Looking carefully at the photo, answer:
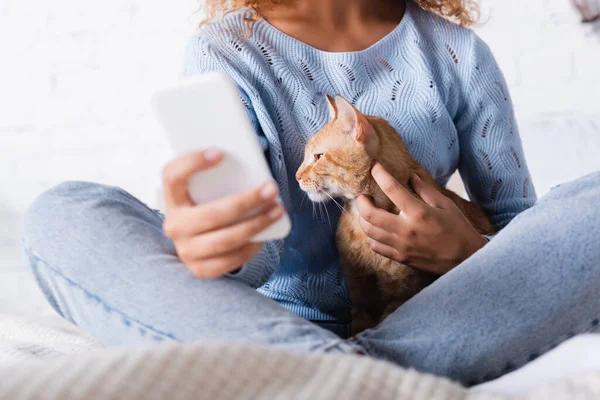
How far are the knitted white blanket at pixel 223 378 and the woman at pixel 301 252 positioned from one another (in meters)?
0.16

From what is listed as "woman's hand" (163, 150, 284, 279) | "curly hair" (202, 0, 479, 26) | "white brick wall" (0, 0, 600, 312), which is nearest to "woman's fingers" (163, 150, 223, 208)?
"woman's hand" (163, 150, 284, 279)

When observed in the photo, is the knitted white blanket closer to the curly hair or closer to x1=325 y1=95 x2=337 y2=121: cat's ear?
x1=325 y1=95 x2=337 y2=121: cat's ear

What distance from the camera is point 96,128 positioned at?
1849 mm

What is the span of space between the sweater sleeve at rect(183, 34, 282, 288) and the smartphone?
0.13 meters

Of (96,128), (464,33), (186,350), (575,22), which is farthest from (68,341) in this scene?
(575,22)

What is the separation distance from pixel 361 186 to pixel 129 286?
419 mm

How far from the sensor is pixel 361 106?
106cm

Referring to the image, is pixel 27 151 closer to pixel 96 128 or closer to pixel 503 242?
pixel 96 128

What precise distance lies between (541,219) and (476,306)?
0.13 m

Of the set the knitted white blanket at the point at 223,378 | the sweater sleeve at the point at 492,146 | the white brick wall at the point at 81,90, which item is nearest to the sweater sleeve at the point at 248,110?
the knitted white blanket at the point at 223,378

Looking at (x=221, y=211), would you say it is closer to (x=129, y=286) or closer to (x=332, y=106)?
(x=129, y=286)

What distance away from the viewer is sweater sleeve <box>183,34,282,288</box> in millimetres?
774

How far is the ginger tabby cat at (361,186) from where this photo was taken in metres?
0.95

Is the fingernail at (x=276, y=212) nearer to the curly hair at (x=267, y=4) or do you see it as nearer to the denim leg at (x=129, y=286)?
the denim leg at (x=129, y=286)
